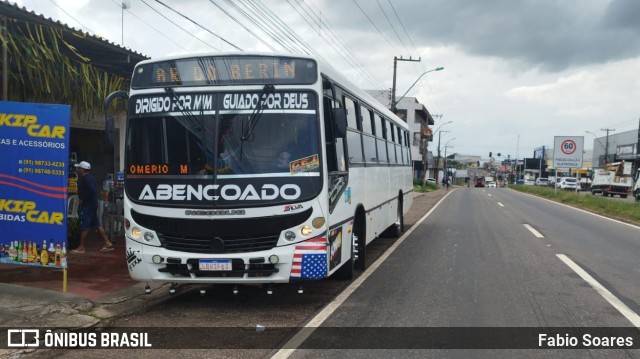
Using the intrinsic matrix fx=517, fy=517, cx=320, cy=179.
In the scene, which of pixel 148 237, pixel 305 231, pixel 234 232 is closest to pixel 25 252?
pixel 148 237

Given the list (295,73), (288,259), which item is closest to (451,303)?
(288,259)

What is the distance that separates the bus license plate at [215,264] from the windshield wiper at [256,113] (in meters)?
1.41

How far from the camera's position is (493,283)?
307 inches

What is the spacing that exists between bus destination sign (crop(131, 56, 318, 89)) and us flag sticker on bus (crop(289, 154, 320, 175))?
36.2 inches

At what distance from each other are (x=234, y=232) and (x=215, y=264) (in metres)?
0.42

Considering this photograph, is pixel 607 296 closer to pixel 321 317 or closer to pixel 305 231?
pixel 321 317

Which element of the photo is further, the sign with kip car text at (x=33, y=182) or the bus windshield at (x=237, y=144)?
the sign with kip car text at (x=33, y=182)

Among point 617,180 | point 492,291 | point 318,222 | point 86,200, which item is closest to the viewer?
point 318,222

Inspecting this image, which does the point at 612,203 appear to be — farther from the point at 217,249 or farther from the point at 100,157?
the point at 217,249

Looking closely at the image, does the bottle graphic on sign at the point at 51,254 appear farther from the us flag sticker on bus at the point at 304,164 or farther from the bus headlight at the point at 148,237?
the us flag sticker on bus at the point at 304,164

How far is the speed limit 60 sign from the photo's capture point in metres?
42.9

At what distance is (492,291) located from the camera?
7.29 m

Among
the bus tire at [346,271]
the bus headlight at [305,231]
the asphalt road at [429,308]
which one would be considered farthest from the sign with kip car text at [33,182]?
the bus tire at [346,271]

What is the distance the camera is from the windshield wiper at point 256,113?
6.01 metres
